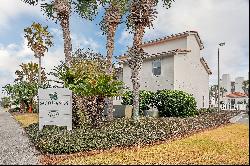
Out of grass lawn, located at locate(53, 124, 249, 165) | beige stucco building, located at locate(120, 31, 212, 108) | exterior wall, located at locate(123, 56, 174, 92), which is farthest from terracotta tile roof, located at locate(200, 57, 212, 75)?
grass lawn, located at locate(53, 124, 249, 165)

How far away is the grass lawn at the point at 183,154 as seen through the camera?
1039 cm

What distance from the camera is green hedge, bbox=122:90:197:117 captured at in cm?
2539

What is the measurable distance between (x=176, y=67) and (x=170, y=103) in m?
6.65

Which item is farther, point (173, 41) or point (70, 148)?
point (173, 41)

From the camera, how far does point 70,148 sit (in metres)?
12.3

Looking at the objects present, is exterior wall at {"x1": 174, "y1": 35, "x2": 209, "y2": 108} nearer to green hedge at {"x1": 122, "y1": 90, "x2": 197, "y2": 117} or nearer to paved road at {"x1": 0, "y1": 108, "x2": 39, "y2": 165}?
green hedge at {"x1": 122, "y1": 90, "x2": 197, "y2": 117}

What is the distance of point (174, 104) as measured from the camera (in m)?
25.4

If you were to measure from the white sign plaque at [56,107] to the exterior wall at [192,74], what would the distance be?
15685mm

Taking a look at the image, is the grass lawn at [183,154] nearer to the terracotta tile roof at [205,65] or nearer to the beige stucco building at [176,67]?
the beige stucco building at [176,67]

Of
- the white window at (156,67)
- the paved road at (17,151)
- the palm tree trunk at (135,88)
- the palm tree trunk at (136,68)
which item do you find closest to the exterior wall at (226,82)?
the white window at (156,67)

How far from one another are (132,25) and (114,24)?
332 cm

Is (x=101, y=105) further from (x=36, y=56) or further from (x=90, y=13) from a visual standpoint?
(x=36, y=56)

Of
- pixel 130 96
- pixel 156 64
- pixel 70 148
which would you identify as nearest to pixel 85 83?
pixel 70 148

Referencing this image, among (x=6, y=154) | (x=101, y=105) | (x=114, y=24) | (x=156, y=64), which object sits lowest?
(x=6, y=154)
